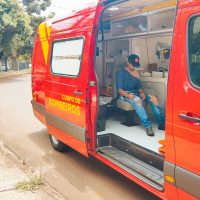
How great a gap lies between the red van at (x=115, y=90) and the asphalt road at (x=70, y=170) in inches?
16.0

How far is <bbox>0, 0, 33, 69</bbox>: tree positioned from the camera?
2516 centimetres

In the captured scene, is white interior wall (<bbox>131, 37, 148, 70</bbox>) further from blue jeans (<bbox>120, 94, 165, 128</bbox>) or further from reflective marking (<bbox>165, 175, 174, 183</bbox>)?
reflective marking (<bbox>165, 175, 174, 183</bbox>)

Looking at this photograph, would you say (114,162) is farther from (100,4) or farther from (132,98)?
(100,4)

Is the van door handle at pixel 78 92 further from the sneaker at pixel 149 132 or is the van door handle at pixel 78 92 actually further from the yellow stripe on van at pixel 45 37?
the yellow stripe on van at pixel 45 37

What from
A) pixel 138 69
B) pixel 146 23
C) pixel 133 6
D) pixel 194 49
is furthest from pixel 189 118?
pixel 146 23

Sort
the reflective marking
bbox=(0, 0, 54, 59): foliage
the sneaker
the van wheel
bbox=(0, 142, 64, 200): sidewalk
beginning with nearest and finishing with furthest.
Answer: the reflective marking → bbox=(0, 142, 64, 200): sidewalk → the sneaker → the van wheel → bbox=(0, 0, 54, 59): foliage

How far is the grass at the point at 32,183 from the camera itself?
15.4 ft

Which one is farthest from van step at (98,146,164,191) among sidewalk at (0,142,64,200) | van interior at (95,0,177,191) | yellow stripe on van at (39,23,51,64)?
yellow stripe on van at (39,23,51,64)

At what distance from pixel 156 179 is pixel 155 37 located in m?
3.80

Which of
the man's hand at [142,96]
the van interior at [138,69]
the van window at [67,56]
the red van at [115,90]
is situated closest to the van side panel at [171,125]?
the red van at [115,90]

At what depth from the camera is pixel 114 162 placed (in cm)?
454

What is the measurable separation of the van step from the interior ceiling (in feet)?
7.37

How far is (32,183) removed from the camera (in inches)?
189

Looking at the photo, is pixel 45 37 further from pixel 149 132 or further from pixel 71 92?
pixel 149 132
